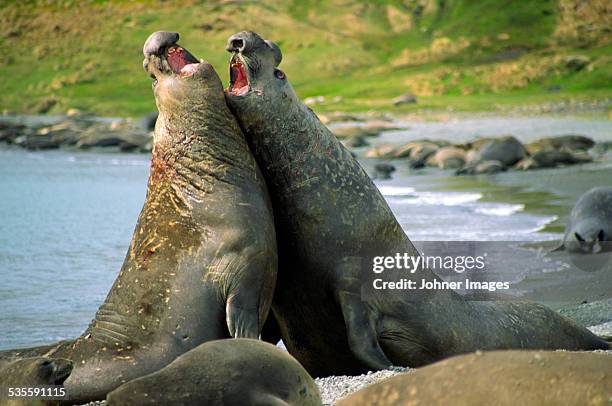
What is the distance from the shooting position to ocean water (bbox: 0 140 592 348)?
9.08 m

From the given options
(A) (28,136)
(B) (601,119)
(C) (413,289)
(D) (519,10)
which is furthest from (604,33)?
(C) (413,289)

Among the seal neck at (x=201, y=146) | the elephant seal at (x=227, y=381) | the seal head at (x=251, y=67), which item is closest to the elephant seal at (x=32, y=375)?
the elephant seal at (x=227, y=381)

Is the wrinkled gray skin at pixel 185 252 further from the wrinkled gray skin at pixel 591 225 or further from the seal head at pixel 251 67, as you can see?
the wrinkled gray skin at pixel 591 225

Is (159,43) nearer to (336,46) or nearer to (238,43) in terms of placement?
(238,43)

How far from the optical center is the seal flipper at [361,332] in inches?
217

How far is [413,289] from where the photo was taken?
5.93 metres

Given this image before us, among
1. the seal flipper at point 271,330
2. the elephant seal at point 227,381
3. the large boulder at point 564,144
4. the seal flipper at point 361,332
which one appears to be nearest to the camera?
the elephant seal at point 227,381

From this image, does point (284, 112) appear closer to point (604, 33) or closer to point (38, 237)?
point (38, 237)

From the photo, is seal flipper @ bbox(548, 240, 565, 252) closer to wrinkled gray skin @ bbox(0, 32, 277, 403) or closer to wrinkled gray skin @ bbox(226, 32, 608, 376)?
wrinkled gray skin @ bbox(226, 32, 608, 376)

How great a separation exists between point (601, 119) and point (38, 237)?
758 inches

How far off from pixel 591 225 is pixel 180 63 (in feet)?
19.8

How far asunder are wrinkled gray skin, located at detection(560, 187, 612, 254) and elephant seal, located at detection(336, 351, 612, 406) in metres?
6.95

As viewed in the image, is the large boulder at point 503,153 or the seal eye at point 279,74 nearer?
the seal eye at point 279,74

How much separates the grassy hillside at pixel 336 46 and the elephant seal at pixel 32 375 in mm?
36820
